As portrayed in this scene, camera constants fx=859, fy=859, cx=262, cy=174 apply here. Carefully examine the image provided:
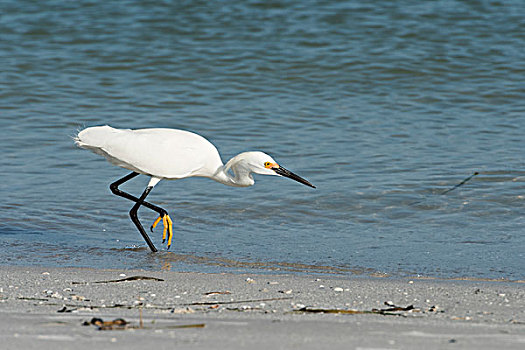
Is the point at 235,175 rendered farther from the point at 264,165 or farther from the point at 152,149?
the point at 152,149

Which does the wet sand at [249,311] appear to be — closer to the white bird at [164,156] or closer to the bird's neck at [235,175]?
the white bird at [164,156]

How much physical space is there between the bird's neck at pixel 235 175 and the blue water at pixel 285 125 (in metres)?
0.38

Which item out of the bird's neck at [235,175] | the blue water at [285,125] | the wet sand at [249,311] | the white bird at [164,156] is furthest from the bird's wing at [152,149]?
Result: the wet sand at [249,311]

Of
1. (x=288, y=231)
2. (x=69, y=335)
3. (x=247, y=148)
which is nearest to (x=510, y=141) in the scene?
(x=247, y=148)

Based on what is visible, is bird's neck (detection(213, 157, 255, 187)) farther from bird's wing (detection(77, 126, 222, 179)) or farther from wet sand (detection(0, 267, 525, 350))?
wet sand (detection(0, 267, 525, 350))

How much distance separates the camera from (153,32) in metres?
14.0

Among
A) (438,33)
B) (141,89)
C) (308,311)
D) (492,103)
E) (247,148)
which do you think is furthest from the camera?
(438,33)

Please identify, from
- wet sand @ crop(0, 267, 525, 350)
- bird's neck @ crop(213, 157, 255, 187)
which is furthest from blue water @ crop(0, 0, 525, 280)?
wet sand @ crop(0, 267, 525, 350)

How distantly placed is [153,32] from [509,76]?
18.9 ft

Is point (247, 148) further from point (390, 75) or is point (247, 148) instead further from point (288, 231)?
point (390, 75)

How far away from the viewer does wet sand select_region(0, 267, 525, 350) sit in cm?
338

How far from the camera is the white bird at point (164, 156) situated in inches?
240

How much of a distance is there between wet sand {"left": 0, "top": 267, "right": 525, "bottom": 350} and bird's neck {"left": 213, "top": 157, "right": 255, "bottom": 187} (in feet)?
A: 4.36

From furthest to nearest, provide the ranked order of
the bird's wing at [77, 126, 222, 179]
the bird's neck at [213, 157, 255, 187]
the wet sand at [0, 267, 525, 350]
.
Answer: the bird's neck at [213, 157, 255, 187]
the bird's wing at [77, 126, 222, 179]
the wet sand at [0, 267, 525, 350]
